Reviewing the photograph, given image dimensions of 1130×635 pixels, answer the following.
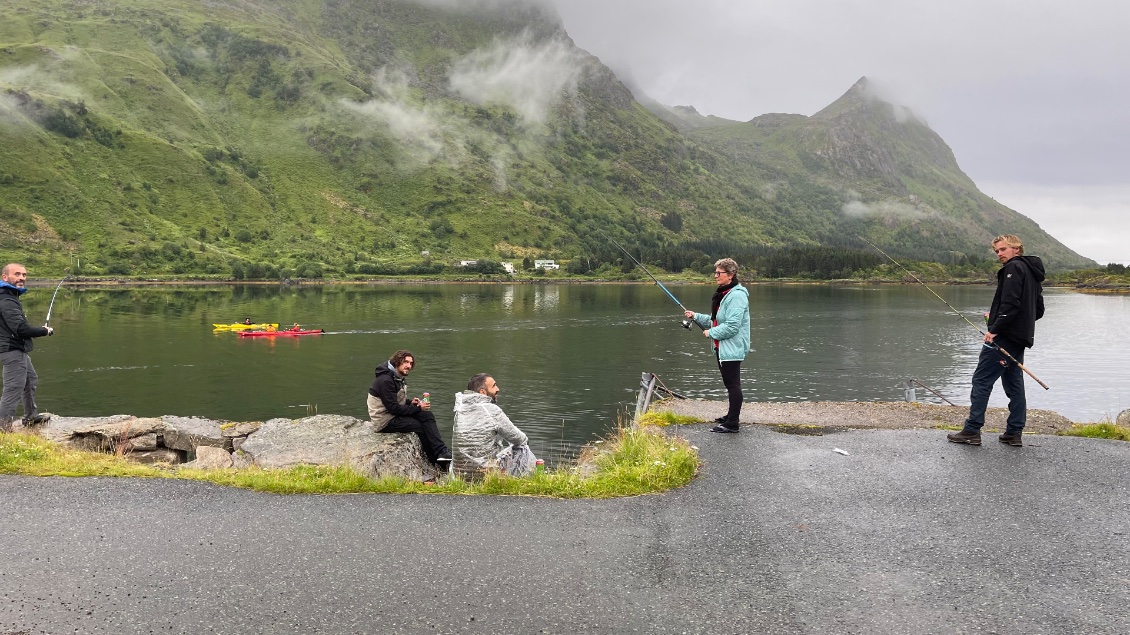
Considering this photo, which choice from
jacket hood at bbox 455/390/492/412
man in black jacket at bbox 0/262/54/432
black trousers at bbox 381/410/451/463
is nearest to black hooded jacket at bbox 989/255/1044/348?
jacket hood at bbox 455/390/492/412

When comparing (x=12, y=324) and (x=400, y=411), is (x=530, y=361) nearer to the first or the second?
(x=400, y=411)

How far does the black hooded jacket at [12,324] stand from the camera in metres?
14.1

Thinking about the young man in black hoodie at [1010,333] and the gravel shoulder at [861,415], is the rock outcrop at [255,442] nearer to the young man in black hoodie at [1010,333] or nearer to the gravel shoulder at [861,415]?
the gravel shoulder at [861,415]

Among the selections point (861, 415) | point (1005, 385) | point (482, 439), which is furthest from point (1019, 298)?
point (482, 439)

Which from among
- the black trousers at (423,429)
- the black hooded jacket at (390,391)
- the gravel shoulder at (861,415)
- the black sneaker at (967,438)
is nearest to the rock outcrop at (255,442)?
the black trousers at (423,429)

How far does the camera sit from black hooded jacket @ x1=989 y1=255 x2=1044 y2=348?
1155 cm

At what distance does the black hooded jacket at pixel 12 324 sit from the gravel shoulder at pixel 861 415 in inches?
569

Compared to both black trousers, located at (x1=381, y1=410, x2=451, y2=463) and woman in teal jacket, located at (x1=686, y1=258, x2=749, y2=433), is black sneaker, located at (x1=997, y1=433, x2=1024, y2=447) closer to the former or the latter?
woman in teal jacket, located at (x1=686, y1=258, x2=749, y2=433)

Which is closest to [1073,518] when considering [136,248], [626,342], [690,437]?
[690,437]

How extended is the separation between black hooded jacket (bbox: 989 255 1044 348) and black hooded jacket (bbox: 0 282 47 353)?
62.3 ft

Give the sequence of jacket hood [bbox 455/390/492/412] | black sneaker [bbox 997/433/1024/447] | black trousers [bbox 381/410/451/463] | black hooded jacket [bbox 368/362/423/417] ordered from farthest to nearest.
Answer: black trousers [bbox 381/410/451/463] < black hooded jacket [bbox 368/362/423/417] < jacket hood [bbox 455/390/492/412] < black sneaker [bbox 997/433/1024/447]

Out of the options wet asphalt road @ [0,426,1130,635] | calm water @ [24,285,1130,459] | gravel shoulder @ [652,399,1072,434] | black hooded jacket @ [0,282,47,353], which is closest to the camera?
wet asphalt road @ [0,426,1130,635]

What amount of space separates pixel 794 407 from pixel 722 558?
12.4 meters

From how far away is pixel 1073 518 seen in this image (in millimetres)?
8305
